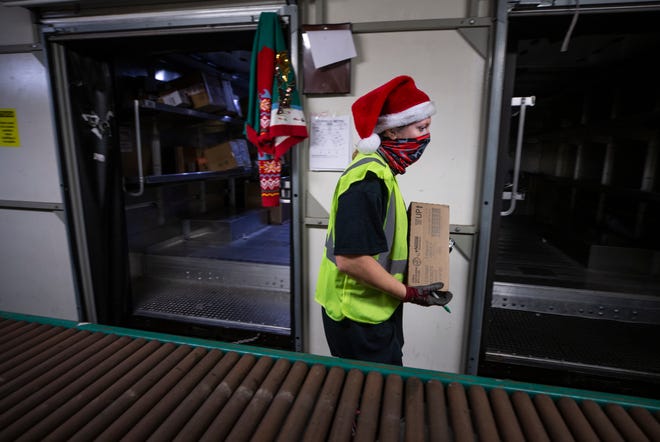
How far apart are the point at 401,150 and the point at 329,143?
0.73 meters

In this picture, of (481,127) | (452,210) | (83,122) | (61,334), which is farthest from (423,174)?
(83,122)

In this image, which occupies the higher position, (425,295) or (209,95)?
(209,95)

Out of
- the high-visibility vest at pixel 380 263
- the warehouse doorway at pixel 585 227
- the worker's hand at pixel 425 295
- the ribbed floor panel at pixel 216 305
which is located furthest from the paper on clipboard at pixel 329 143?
the ribbed floor panel at pixel 216 305

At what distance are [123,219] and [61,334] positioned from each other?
2.02 meters

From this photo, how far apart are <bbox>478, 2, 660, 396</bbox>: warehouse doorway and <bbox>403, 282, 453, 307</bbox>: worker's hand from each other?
819 millimetres

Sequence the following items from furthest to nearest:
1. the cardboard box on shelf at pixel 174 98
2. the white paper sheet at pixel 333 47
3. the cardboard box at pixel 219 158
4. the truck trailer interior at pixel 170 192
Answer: the cardboard box at pixel 219 158 < the cardboard box on shelf at pixel 174 98 < the truck trailer interior at pixel 170 192 < the white paper sheet at pixel 333 47

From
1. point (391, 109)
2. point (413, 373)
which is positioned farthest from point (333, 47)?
point (413, 373)

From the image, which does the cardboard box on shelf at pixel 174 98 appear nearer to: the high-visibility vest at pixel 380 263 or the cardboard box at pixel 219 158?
the cardboard box at pixel 219 158

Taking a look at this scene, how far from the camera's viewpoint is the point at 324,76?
1.83 m

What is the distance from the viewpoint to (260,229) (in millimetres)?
4254

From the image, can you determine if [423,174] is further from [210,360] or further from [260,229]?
[260,229]

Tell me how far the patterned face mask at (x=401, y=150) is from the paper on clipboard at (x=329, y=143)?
658mm

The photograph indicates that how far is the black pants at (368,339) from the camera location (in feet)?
4.21

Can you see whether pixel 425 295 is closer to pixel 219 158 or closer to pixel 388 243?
pixel 388 243
